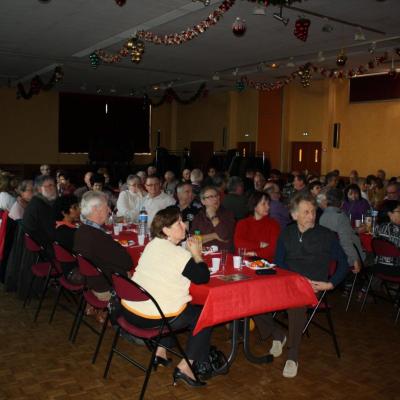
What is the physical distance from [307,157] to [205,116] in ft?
20.7

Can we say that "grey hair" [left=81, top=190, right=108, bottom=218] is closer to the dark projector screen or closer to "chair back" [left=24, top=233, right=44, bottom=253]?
"chair back" [left=24, top=233, right=44, bottom=253]

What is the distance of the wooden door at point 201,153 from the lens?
2177 cm

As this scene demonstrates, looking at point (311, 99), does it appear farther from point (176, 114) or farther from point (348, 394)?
point (348, 394)

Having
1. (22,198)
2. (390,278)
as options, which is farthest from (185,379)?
(22,198)

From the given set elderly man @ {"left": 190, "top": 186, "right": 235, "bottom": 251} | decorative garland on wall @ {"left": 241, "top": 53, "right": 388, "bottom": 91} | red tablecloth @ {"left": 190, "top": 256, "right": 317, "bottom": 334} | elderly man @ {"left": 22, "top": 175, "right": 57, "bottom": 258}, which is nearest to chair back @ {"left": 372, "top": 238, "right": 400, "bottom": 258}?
elderly man @ {"left": 190, "top": 186, "right": 235, "bottom": 251}

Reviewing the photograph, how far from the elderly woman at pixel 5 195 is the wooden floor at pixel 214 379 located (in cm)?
199

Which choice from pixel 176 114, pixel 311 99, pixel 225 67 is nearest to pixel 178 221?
pixel 225 67

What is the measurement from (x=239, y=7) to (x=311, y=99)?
9.30 m

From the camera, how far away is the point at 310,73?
41.9ft

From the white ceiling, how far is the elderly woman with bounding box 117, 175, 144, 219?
2.98 m

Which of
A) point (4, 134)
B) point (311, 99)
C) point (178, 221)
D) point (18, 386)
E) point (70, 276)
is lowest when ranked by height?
point (18, 386)

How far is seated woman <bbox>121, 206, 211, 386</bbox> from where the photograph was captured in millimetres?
3328

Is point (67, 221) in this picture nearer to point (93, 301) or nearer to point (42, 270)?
point (42, 270)

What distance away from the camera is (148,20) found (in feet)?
29.9
